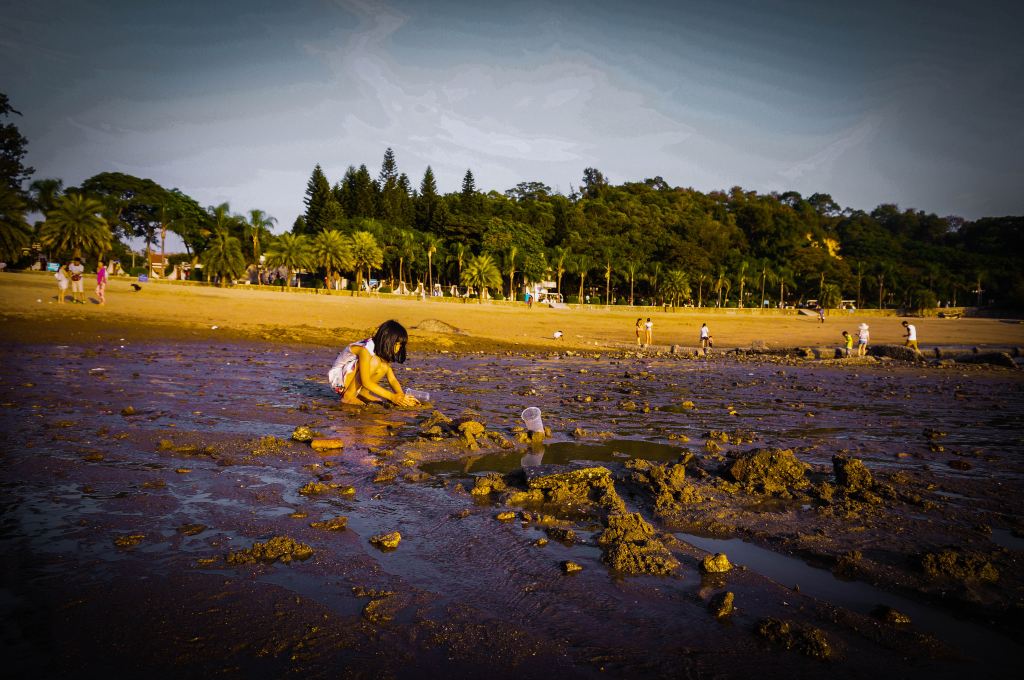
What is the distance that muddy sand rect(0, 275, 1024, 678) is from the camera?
249 centimetres

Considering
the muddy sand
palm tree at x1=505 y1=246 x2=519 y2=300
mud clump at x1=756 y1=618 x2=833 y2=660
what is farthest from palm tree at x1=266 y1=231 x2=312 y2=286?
mud clump at x1=756 y1=618 x2=833 y2=660

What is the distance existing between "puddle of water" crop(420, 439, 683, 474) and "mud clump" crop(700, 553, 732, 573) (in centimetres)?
238

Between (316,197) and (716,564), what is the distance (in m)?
94.1

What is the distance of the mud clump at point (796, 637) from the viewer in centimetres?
255

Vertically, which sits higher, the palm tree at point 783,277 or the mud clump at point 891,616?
the palm tree at point 783,277

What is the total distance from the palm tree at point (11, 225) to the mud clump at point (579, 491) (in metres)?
49.3

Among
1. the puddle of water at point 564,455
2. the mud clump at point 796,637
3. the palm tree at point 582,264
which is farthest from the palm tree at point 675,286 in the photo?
the mud clump at point 796,637

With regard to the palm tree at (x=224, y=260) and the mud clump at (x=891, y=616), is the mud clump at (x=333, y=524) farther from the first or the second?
the palm tree at (x=224, y=260)

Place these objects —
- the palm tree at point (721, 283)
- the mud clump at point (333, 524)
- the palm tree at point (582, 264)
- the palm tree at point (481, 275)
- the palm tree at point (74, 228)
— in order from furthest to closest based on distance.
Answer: the palm tree at point (721, 283), the palm tree at point (582, 264), the palm tree at point (481, 275), the palm tree at point (74, 228), the mud clump at point (333, 524)

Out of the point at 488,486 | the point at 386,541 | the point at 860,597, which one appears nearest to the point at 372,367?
the point at 488,486

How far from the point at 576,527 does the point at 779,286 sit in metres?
126

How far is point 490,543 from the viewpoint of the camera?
12.1 feet

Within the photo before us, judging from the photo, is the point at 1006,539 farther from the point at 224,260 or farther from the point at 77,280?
the point at 224,260

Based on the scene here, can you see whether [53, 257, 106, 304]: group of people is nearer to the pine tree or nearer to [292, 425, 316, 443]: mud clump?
[292, 425, 316, 443]: mud clump
